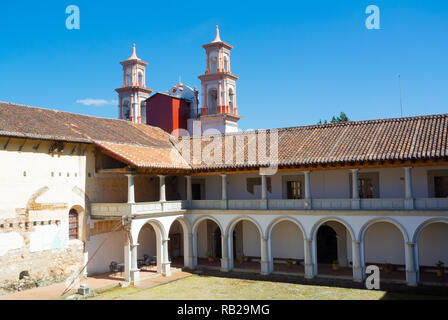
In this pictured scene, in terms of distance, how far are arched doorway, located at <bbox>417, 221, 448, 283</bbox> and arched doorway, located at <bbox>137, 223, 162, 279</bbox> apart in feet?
47.6

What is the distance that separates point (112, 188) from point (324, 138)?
1243 cm

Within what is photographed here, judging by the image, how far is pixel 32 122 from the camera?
21.8 m

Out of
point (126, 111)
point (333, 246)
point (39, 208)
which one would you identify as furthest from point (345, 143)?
point (126, 111)

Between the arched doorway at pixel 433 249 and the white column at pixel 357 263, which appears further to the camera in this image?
the arched doorway at pixel 433 249

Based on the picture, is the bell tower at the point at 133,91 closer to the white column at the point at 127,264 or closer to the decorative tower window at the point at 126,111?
the decorative tower window at the point at 126,111

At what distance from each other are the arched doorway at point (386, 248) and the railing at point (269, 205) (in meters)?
2.84

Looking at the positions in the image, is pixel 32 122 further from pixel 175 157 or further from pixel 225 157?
pixel 225 157

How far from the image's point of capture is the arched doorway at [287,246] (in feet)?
83.9

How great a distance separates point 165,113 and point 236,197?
14.1 metres

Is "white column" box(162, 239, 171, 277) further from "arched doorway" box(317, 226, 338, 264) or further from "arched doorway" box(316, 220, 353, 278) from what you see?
"arched doorway" box(317, 226, 338, 264)

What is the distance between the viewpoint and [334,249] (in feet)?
84.4

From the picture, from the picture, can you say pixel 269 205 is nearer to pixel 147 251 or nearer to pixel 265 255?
pixel 265 255

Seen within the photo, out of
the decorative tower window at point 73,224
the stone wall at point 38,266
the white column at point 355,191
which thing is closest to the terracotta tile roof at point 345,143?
the white column at point 355,191

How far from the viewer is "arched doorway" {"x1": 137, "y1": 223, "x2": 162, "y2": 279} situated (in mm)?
25938
